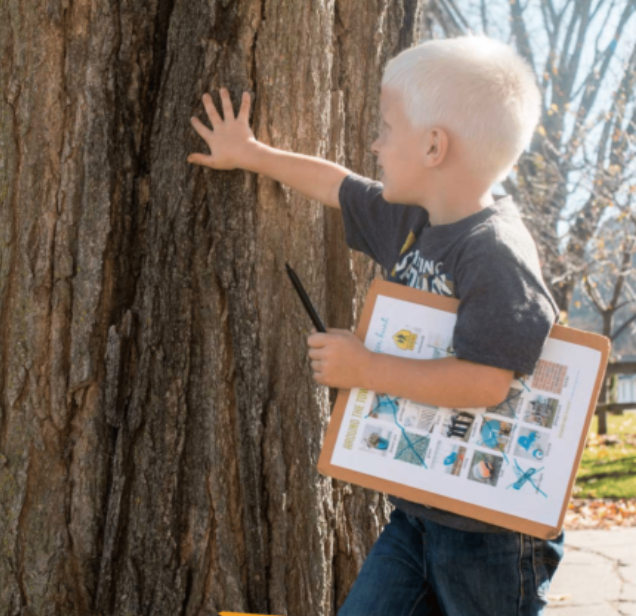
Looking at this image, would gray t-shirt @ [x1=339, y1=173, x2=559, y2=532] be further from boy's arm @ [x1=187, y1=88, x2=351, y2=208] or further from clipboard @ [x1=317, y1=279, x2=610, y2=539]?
boy's arm @ [x1=187, y1=88, x2=351, y2=208]

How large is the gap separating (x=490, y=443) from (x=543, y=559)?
1.03 feet

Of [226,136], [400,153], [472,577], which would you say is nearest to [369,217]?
[400,153]

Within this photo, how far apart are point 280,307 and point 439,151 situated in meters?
0.69

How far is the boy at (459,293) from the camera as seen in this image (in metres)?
1.91

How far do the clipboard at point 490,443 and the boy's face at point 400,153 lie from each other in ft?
0.90

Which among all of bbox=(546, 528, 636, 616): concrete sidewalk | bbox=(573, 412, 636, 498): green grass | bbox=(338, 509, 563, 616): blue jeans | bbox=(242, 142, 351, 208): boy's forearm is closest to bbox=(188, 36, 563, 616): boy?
bbox=(338, 509, 563, 616): blue jeans

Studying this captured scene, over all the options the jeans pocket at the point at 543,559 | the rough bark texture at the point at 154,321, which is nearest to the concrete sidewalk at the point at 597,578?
the rough bark texture at the point at 154,321

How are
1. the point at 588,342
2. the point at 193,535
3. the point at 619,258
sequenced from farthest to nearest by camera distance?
the point at 619,258
the point at 193,535
the point at 588,342

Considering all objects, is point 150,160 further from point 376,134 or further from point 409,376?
point 409,376

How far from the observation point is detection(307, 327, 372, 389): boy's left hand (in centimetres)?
200

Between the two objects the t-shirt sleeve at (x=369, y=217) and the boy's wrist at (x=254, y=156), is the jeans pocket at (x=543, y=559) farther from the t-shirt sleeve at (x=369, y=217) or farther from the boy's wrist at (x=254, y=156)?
the boy's wrist at (x=254, y=156)

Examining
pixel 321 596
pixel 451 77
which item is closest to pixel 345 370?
pixel 451 77

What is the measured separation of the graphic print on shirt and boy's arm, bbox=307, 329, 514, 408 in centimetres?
20

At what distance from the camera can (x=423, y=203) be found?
218 centimetres
